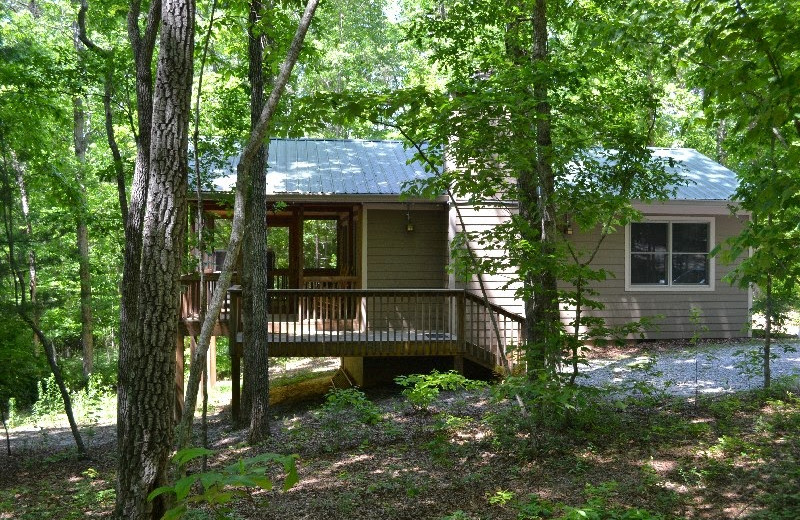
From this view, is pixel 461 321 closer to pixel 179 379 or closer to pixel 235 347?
pixel 235 347

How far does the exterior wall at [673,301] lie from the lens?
1403 centimetres

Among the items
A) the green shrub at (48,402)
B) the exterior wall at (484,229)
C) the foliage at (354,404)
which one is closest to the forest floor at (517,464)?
the foliage at (354,404)

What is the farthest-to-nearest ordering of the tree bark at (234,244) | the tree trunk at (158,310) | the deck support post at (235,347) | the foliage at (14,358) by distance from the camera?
1. the deck support post at (235,347)
2. the foliage at (14,358)
3. the tree bark at (234,244)
4. the tree trunk at (158,310)

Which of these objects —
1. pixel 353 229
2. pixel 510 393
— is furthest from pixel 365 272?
pixel 510 393

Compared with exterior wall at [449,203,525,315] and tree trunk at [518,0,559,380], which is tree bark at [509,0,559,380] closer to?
tree trunk at [518,0,559,380]

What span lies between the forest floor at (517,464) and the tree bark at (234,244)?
3.11ft

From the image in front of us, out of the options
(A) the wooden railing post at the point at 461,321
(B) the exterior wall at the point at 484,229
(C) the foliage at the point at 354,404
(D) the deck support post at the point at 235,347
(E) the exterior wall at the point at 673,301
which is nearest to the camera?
(C) the foliage at the point at 354,404

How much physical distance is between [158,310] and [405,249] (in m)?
9.19

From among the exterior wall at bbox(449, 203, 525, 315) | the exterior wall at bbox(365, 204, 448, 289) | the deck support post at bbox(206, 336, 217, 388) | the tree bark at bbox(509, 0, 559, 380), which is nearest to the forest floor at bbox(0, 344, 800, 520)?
the tree bark at bbox(509, 0, 559, 380)

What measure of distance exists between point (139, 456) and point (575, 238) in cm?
1118

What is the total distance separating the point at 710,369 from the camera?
36.0 feet

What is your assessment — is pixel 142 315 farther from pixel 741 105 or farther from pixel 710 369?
pixel 710 369

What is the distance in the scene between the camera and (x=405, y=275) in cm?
1327

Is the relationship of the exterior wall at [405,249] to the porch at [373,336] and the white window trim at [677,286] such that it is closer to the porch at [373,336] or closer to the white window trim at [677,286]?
the porch at [373,336]
